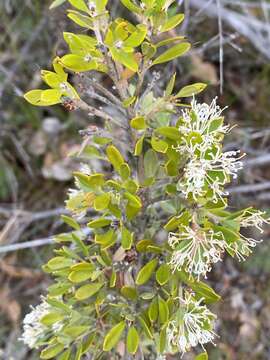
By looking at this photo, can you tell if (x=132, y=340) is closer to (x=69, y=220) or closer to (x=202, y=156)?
(x=69, y=220)

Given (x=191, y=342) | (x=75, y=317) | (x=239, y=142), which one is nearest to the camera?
(x=191, y=342)

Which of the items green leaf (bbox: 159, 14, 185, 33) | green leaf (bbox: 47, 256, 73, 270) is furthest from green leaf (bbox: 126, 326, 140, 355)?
green leaf (bbox: 159, 14, 185, 33)

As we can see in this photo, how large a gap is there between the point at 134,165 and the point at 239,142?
103 cm

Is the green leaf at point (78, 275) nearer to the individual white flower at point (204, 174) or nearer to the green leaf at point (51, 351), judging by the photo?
the green leaf at point (51, 351)

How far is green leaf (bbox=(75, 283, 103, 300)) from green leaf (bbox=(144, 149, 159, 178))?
29 centimetres

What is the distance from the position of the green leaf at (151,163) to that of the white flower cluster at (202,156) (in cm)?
15

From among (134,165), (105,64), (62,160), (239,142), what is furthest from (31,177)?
(105,64)

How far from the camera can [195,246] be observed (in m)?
1.15

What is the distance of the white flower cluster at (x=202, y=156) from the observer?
112 centimetres

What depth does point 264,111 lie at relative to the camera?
2600 mm

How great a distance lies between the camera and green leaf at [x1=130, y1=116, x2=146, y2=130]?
1159 millimetres

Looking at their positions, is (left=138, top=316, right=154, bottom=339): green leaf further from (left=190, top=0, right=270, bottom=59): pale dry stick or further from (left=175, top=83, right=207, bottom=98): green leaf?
(left=190, top=0, right=270, bottom=59): pale dry stick

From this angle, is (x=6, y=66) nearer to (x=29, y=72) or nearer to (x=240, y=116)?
(x=29, y=72)

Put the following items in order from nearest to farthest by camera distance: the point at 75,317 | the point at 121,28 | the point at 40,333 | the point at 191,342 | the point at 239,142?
1. the point at 121,28
2. the point at 191,342
3. the point at 75,317
4. the point at 40,333
5. the point at 239,142
